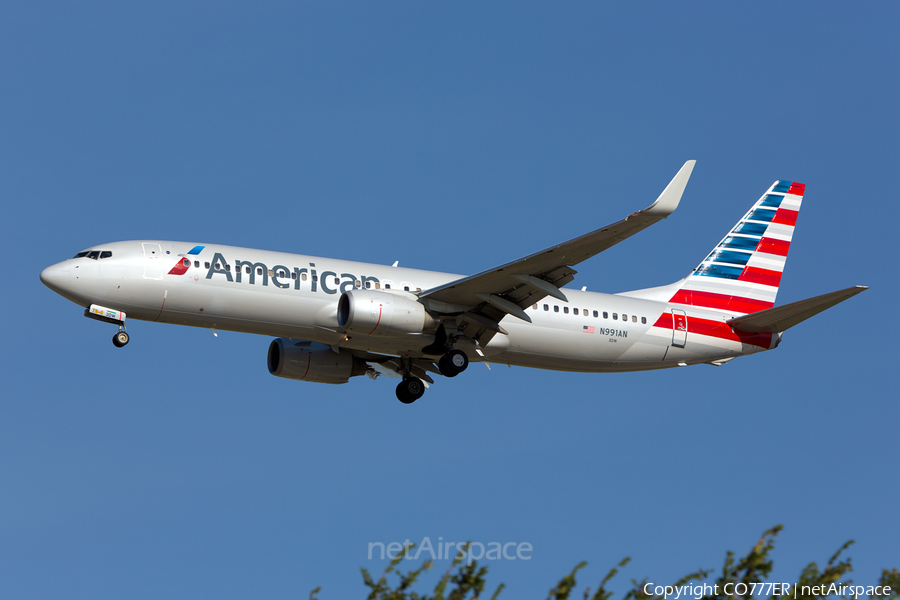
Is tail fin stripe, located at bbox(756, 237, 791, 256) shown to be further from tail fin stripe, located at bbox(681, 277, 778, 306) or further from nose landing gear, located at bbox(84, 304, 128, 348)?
nose landing gear, located at bbox(84, 304, 128, 348)

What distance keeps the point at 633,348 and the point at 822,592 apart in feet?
77.7

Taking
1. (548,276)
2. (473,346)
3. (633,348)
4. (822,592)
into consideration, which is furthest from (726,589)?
(633,348)

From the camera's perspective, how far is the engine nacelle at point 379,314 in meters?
29.6

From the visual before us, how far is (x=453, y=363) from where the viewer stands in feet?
105

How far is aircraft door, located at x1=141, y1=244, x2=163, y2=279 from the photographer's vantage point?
29.8 meters

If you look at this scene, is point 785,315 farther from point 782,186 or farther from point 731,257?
point 782,186

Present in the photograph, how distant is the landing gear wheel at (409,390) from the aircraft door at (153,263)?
1015cm

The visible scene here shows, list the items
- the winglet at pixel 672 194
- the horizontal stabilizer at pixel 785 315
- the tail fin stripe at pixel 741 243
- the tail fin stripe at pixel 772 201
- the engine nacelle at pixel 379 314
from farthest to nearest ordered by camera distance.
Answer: the tail fin stripe at pixel 772 201 → the tail fin stripe at pixel 741 243 → the horizontal stabilizer at pixel 785 315 → the engine nacelle at pixel 379 314 → the winglet at pixel 672 194

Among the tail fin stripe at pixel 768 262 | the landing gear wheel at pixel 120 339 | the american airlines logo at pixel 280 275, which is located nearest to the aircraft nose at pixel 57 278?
the landing gear wheel at pixel 120 339

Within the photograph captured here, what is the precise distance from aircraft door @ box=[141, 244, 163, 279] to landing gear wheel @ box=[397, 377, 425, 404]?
33.3ft

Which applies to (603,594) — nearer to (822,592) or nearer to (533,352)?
(822,592)

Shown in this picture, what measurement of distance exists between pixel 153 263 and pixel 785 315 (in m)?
21.8

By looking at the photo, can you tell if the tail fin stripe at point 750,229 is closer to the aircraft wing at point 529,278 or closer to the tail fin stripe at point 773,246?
the tail fin stripe at point 773,246

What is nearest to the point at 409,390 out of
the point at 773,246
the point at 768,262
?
the point at 768,262
